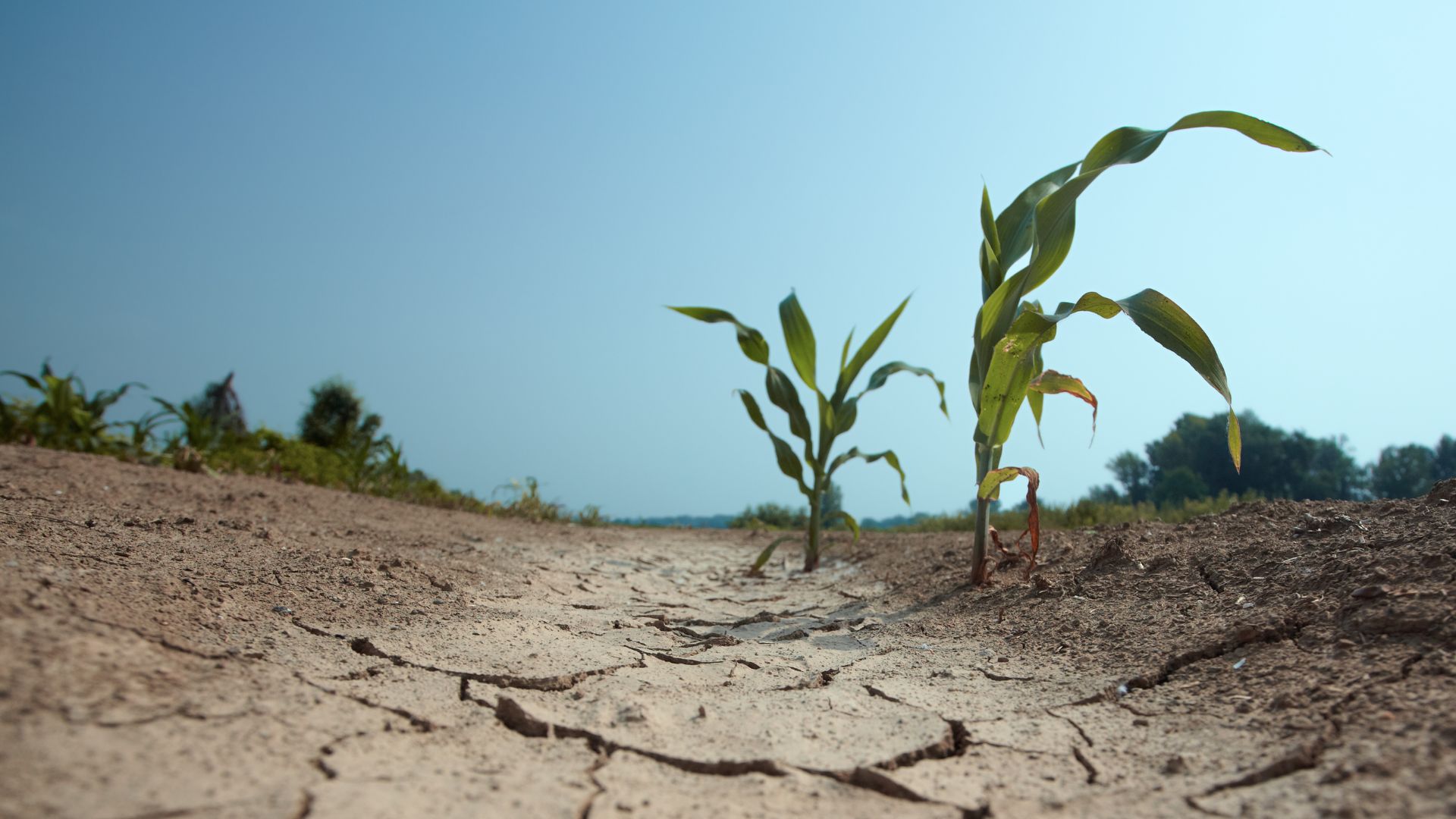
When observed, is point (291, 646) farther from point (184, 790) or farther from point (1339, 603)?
point (1339, 603)

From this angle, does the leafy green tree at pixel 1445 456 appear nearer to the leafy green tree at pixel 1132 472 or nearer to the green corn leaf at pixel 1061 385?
the leafy green tree at pixel 1132 472

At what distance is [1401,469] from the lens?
14469 millimetres

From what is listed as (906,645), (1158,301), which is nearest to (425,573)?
(906,645)

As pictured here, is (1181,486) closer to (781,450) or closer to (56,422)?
(781,450)

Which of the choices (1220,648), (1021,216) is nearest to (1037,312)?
(1021,216)

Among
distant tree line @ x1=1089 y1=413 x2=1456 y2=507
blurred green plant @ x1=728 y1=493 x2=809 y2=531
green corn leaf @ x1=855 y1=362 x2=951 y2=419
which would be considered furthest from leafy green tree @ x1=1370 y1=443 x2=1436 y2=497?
green corn leaf @ x1=855 y1=362 x2=951 y2=419

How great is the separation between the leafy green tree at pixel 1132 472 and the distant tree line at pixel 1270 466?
1 centimetres

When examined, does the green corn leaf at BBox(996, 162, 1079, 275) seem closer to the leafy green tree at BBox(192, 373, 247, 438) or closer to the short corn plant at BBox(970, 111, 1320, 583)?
the short corn plant at BBox(970, 111, 1320, 583)

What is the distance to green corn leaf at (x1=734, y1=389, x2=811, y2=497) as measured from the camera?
4422 millimetres

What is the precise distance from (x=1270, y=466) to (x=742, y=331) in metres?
13.7

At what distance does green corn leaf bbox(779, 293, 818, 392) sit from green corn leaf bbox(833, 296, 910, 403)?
5.8 inches

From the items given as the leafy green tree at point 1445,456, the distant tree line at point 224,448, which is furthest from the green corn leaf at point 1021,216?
the leafy green tree at point 1445,456

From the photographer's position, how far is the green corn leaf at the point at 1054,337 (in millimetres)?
2395

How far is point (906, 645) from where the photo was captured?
2.49 metres
